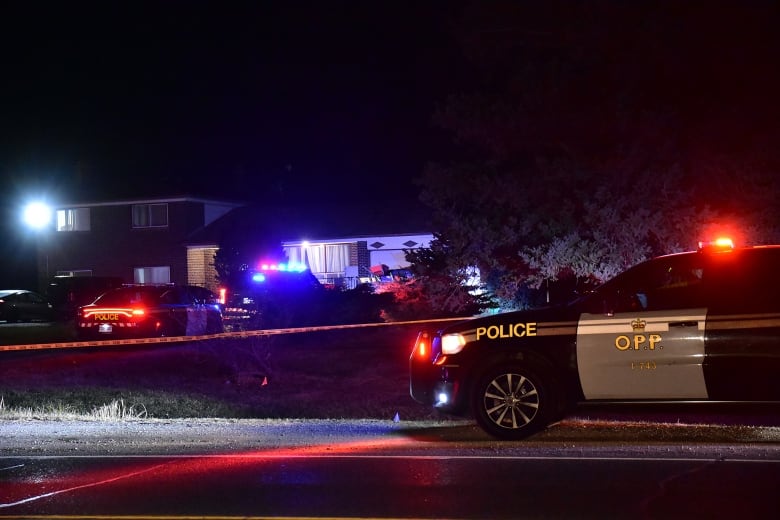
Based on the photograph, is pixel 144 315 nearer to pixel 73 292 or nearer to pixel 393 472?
pixel 73 292

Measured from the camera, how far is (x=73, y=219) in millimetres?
45719

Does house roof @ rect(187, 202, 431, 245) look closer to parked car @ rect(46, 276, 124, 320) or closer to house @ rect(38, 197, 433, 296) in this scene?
house @ rect(38, 197, 433, 296)

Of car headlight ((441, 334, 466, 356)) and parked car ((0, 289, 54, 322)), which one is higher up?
parked car ((0, 289, 54, 322))

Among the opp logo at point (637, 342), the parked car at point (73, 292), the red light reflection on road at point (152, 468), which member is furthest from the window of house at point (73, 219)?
the opp logo at point (637, 342)

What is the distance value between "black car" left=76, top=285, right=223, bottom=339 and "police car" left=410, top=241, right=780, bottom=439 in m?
13.9

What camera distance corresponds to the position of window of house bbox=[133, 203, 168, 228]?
43.3 meters

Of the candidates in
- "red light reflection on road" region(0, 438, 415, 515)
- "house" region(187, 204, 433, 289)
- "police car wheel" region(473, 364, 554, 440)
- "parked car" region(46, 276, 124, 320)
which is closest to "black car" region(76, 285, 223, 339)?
"parked car" region(46, 276, 124, 320)

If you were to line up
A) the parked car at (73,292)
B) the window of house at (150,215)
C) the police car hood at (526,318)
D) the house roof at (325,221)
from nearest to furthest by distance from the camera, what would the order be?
the police car hood at (526,318), the parked car at (73,292), the house roof at (325,221), the window of house at (150,215)

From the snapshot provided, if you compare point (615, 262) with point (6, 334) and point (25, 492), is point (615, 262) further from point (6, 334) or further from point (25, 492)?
point (6, 334)

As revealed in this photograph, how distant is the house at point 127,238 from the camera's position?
42938 mm

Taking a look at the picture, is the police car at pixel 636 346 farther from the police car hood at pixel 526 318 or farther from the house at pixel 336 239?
the house at pixel 336 239

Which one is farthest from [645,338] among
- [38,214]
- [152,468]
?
[38,214]

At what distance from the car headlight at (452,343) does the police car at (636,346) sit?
1cm

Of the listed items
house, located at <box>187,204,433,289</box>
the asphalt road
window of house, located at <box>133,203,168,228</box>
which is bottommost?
the asphalt road
